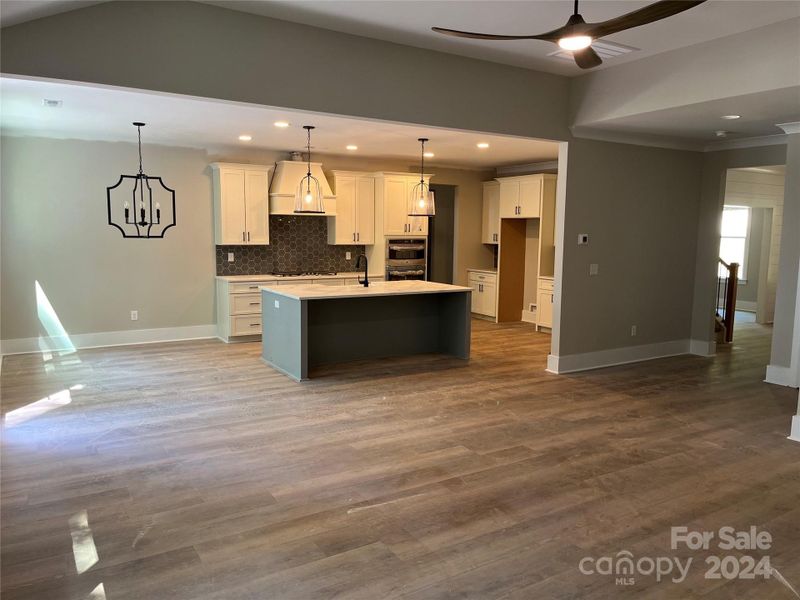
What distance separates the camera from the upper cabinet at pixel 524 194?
348 inches

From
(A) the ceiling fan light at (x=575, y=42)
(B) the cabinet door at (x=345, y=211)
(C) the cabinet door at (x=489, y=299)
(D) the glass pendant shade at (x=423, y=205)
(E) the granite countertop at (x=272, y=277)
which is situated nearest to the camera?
(A) the ceiling fan light at (x=575, y=42)

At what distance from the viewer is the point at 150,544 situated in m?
2.82

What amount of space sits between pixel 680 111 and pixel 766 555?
3.71 metres

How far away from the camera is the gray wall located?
370 centimetres

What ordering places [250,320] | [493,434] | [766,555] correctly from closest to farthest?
[766,555] → [493,434] → [250,320]

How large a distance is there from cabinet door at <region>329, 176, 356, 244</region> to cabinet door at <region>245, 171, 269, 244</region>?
3.54 feet

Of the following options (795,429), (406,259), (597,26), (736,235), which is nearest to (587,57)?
(597,26)

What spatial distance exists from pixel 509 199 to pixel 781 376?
4.71m

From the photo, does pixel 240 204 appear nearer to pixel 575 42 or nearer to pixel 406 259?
pixel 406 259

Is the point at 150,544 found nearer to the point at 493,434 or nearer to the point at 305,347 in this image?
the point at 493,434

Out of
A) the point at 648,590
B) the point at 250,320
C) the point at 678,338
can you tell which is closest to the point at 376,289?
the point at 250,320

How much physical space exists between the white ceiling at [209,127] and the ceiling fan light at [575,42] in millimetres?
2157

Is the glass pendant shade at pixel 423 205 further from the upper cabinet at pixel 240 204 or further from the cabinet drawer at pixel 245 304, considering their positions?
the cabinet drawer at pixel 245 304

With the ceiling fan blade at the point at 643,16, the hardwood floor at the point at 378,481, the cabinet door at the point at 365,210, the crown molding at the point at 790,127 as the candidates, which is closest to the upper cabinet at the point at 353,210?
the cabinet door at the point at 365,210
